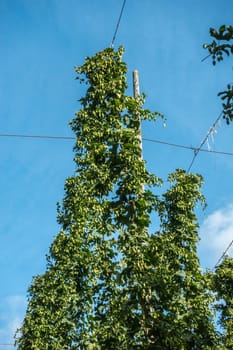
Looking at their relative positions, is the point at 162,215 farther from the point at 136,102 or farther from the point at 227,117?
the point at 227,117

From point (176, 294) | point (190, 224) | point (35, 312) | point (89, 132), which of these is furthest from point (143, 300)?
point (35, 312)

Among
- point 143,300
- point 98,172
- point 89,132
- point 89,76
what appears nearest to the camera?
point 143,300

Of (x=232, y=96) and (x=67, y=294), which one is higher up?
(x=67, y=294)

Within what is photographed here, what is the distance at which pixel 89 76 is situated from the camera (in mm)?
11805

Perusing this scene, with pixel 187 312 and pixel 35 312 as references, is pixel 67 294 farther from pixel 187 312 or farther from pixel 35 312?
pixel 187 312

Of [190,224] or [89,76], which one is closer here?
[89,76]

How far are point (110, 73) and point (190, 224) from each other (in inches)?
359

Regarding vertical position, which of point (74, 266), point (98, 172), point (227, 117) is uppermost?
point (74, 266)

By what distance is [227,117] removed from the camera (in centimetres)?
437

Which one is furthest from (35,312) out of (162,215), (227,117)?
(227,117)

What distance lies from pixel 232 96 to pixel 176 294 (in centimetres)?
529

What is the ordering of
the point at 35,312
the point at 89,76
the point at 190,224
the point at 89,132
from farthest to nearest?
1. the point at 35,312
2. the point at 190,224
3. the point at 89,76
4. the point at 89,132

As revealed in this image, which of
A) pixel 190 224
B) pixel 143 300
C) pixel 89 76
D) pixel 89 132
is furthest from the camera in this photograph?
pixel 190 224

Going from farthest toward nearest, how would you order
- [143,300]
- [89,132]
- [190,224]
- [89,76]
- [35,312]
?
[35,312], [190,224], [89,76], [89,132], [143,300]
